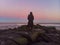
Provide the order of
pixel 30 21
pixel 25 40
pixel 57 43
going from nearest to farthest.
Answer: pixel 25 40
pixel 57 43
pixel 30 21

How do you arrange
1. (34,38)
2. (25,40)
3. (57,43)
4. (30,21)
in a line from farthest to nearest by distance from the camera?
(30,21)
(57,43)
(34,38)
(25,40)

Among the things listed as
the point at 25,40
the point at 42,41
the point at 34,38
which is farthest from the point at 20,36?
the point at 42,41

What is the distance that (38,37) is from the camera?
14.5 meters

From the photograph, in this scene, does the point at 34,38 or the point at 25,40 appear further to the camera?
the point at 34,38

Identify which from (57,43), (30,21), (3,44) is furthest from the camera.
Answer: (30,21)

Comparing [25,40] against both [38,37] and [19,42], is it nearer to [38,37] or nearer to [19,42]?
[19,42]

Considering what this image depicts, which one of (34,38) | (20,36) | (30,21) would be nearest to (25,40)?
(20,36)

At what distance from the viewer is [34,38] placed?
13.8 metres

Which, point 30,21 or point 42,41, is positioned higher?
point 30,21

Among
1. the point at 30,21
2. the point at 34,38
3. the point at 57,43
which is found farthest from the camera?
the point at 30,21

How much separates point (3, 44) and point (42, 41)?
13.9 ft

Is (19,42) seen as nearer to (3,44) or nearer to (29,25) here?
Result: (3,44)

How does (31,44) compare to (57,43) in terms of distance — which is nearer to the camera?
(31,44)

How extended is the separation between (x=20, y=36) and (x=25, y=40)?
441 mm
